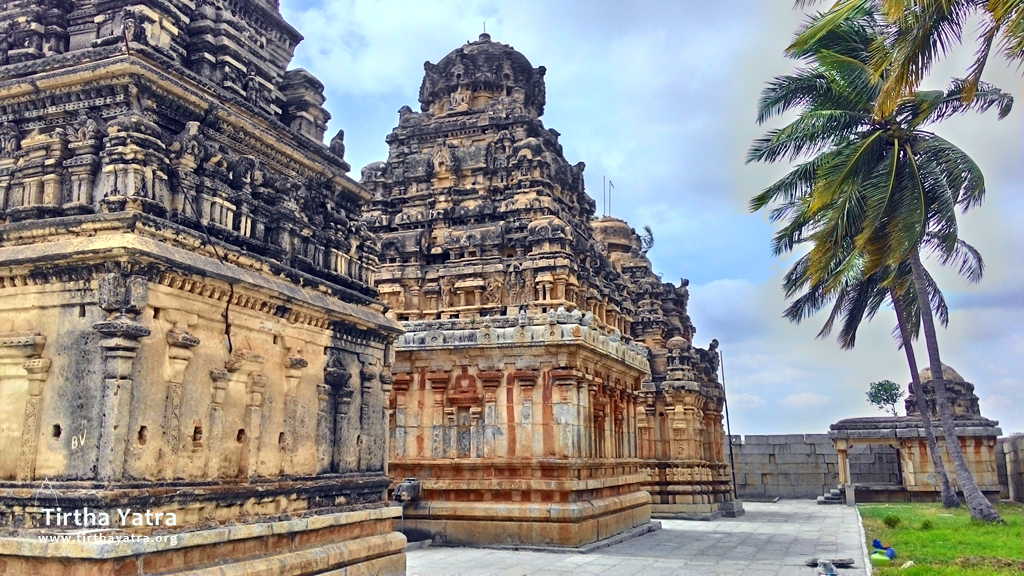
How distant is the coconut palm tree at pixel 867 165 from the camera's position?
52.5ft

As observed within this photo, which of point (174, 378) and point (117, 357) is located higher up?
point (117, 357)

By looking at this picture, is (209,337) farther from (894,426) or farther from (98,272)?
(894,426)

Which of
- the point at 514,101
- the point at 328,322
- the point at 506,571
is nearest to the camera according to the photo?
the point at 328,322

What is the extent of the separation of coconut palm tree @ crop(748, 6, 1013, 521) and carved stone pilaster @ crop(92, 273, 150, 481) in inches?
472

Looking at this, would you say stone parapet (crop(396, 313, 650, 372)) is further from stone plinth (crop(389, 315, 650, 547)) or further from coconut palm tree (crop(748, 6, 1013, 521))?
coconut palm tree (crop(748, 6, 1013, 521))

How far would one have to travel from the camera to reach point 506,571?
12539mm

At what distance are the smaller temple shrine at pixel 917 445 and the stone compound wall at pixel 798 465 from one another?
8.94ft

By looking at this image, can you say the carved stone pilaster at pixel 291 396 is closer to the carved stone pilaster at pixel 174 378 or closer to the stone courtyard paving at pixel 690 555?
the carved stone pilaster at pixel 174 378

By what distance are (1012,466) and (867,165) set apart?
18902 mm

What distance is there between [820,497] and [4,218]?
3261cm

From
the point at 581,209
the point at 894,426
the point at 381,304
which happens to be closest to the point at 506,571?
the point at 381,304

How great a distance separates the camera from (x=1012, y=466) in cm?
2962

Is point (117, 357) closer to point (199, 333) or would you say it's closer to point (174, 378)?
point (174, 378)

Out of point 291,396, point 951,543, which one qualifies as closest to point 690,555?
point 951,543
